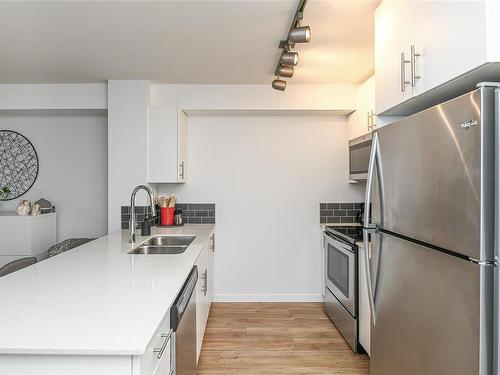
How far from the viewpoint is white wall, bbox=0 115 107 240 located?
13.0 ft

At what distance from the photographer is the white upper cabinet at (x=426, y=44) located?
1.18 meters

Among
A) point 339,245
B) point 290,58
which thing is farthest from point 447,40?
point 339,245

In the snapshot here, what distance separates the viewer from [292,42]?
2.11 metres

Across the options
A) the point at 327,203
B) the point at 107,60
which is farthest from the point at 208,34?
the point at 327,203

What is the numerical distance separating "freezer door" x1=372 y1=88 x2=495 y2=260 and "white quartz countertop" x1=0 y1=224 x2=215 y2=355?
3.31 ft

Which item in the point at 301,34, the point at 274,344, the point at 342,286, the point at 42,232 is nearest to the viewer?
the point at 301,34

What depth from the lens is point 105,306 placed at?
1.26 m

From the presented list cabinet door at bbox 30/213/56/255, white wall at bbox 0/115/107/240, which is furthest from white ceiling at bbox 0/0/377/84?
cabinet door at bbox 30/213/56/255

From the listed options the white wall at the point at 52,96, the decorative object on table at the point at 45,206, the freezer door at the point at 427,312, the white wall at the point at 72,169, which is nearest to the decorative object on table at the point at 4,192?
the white wall at the point at 72,169

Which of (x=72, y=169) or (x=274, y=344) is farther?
(x=72, y=169)

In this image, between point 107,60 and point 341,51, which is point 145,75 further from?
point 341,51

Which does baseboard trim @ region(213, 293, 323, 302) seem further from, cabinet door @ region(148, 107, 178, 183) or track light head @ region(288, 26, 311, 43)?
track light head @ region(288, 26, 311, 43)

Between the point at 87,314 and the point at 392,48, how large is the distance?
1.82 m

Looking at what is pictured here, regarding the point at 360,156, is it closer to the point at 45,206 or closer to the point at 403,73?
the point at 403,73
